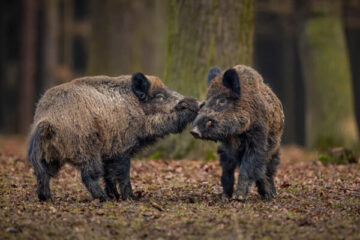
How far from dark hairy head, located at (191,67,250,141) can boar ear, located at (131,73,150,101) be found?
38.7 inches

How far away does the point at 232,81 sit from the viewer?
827 cm

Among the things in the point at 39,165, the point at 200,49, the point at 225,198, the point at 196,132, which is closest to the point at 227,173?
the point at 225,198

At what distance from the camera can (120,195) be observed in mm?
9000

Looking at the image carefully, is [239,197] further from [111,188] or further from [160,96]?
[160,96]

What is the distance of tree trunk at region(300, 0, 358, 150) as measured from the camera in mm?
17016

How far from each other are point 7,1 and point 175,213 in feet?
71.1

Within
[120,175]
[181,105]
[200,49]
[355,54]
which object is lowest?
[120,175]

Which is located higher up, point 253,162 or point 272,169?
point 253,162

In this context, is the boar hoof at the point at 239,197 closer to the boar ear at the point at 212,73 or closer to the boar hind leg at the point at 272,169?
the boar hind leg at the point at 272,169

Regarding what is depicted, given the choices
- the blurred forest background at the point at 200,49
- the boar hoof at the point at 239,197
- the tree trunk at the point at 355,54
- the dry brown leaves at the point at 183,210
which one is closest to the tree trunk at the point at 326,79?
the blurred forest background at the point at 200,49

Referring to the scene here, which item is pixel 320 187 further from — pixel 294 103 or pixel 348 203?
pixel 294 103

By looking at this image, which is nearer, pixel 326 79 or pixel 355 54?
pixel 326 79

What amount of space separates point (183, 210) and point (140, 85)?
231 cm

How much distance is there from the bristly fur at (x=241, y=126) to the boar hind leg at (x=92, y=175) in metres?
1.39
